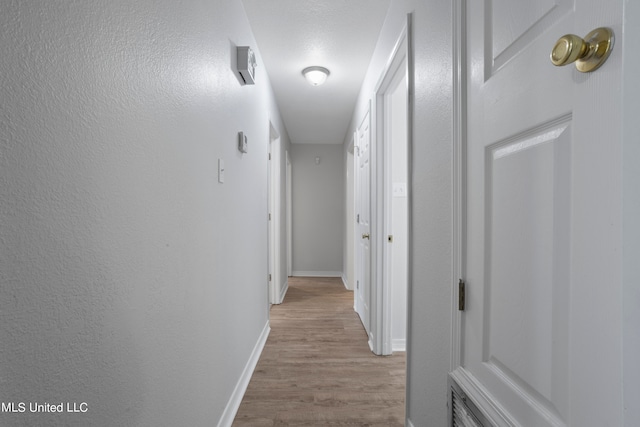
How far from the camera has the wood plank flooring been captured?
164 centimetres

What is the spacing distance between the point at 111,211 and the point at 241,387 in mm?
1489

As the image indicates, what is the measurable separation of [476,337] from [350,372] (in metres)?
1.46

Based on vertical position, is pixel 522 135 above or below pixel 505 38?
below

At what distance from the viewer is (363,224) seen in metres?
2.97

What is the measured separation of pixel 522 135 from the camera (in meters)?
0.66

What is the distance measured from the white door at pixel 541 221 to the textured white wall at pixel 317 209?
442 cm

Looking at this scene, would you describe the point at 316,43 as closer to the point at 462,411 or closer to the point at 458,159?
the point at 458,159

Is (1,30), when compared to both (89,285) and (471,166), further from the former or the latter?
(471,166)

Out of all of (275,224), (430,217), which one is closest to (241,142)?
(430,217)

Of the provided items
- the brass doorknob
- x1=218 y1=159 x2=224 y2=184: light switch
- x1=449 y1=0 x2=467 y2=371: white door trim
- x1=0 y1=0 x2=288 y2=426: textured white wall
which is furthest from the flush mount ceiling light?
the brass doorknob

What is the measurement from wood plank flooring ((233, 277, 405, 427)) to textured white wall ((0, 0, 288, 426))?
454 mm

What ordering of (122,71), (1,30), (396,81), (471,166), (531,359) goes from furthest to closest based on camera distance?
(396,81) → (471,166) → (122,71) → (531,359) → (1,30)

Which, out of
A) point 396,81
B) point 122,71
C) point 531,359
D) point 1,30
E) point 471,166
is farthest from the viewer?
point 396,81

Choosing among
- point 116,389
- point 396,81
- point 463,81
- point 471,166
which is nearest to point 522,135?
point 471,166
